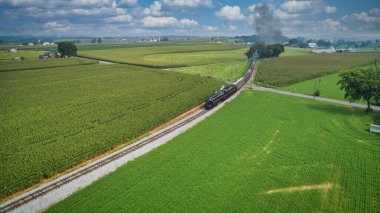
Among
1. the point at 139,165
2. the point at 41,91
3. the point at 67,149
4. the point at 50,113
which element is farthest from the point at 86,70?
the point at 139,165

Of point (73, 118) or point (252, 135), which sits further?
point (73, 118)

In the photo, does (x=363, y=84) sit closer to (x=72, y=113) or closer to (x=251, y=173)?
(x=251, y=173)

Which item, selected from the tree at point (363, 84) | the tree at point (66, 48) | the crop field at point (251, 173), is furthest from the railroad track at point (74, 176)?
the tree at point (66, 48)

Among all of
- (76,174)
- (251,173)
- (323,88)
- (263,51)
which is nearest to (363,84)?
(323,88)

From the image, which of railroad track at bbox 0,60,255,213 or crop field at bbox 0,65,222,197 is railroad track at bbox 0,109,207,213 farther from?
crop field at bbox 0,65,222,197

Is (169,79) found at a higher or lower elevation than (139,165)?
higher

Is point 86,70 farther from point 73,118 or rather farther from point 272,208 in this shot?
point 272,208

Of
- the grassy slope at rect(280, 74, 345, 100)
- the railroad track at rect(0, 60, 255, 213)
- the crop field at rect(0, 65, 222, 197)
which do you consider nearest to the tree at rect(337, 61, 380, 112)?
the grassy slope at rect(280, 74, 345, 100)
